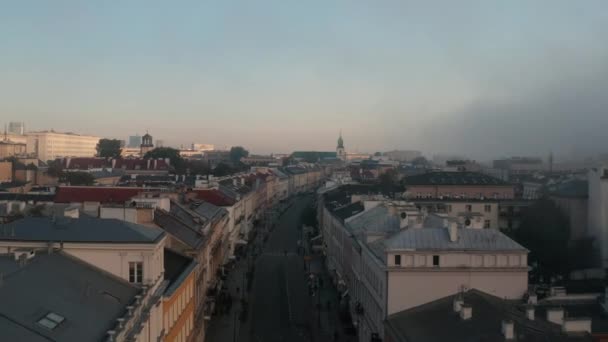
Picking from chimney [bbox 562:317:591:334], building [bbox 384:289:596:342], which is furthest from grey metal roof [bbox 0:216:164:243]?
chimney [bbox 562:317:591:334]

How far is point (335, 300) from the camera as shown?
48156mm

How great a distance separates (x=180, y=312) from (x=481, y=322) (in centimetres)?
1100

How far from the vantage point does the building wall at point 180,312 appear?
24388mm

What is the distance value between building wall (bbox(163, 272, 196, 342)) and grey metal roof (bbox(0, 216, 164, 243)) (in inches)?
93.6

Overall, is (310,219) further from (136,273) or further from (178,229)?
(136,273)

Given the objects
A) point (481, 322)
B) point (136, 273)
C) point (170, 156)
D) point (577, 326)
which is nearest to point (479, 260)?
point (481, 322)

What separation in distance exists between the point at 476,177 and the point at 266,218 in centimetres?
4181

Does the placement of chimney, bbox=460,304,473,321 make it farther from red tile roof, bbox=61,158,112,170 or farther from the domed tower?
the domed tower

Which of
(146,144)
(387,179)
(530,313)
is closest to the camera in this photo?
(530,313)

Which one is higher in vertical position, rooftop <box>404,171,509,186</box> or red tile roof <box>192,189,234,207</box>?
rooftop <box>404,171,509,186</box>

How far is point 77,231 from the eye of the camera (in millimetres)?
23328

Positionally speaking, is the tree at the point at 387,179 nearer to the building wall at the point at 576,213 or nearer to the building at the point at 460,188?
the building at the point at 460,188

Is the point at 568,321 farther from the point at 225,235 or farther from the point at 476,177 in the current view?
the point at 476,177

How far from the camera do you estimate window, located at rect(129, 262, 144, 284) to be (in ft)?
74.3
